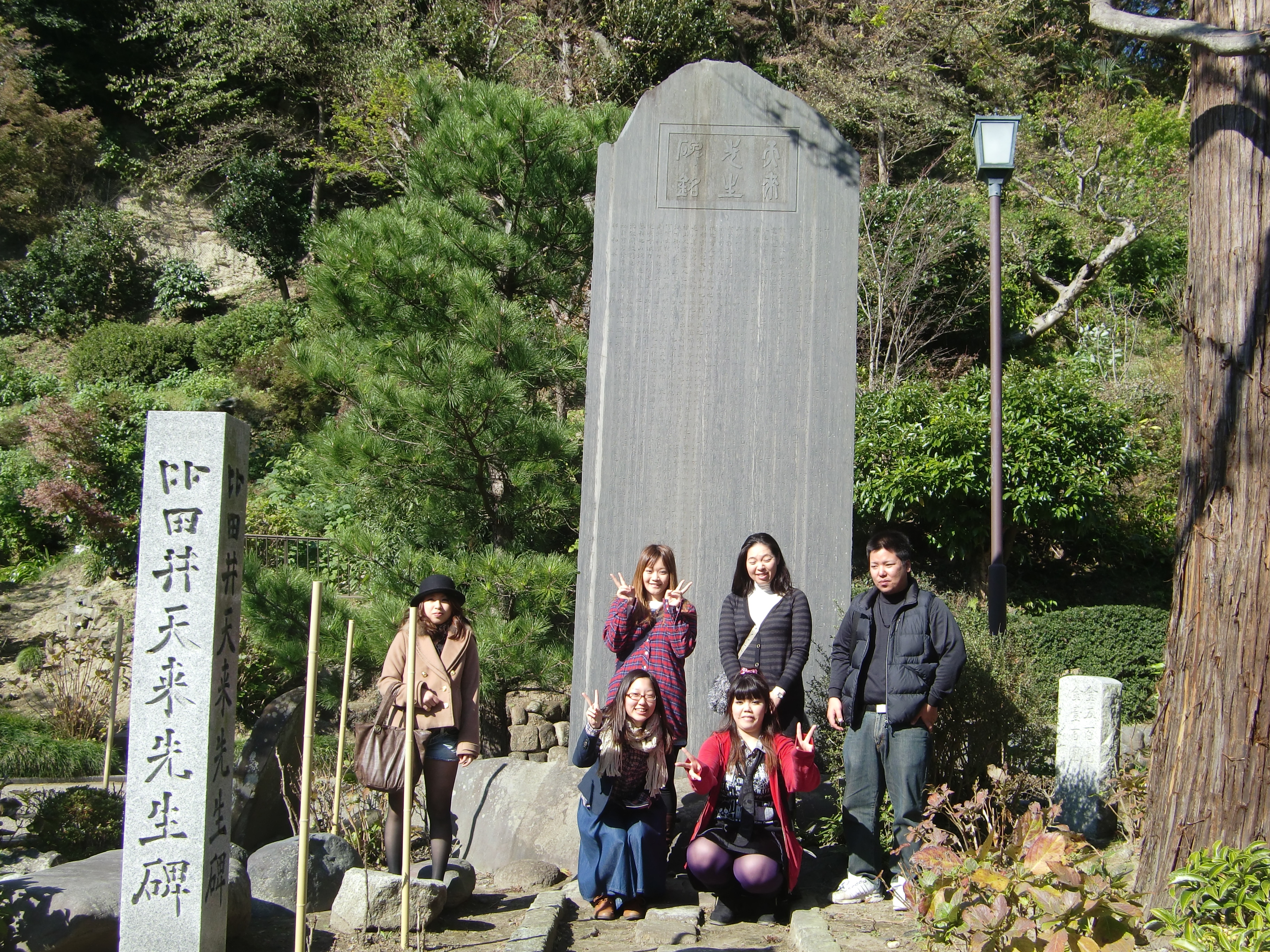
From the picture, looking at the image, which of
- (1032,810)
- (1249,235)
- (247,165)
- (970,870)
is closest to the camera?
(970,870)

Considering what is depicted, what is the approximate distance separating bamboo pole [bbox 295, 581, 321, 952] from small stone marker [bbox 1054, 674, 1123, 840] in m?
3.13

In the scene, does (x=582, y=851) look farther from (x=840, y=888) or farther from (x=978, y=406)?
(x=978, y=406)

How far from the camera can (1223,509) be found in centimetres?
324

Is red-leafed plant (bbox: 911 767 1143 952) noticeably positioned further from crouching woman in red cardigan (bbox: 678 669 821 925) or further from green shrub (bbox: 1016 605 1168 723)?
green shrub (bbox: 1016 605 1168 723)

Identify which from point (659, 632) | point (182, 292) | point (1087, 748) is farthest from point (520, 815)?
point (182, 292)

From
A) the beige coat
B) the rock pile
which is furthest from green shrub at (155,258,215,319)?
the beige coat

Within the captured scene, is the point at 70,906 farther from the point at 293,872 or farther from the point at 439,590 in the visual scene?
the point at 439,590

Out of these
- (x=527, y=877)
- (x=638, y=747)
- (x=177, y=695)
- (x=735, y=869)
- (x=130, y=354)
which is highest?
(x=130, y=354)

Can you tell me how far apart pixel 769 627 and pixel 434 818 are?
1.46 metres

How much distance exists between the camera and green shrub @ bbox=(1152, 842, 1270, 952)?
238cm

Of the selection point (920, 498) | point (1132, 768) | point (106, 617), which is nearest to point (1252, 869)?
point (1132, 768)

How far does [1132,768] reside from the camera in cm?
421

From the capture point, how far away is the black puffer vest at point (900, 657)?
362cm

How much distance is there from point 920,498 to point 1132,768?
437 centimetres
